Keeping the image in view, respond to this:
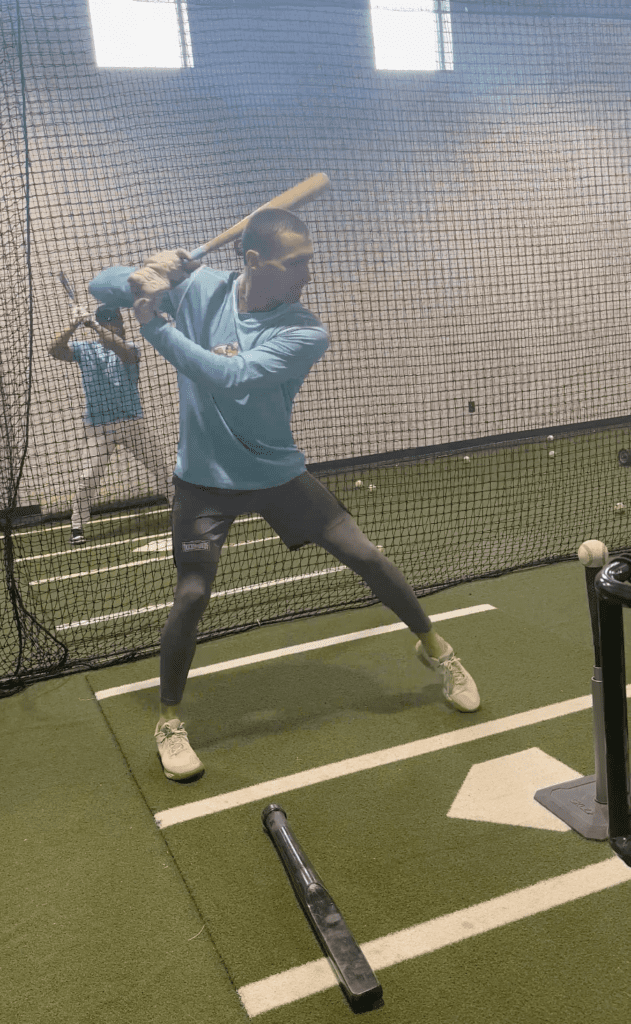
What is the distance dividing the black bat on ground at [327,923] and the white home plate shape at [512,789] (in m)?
0.52

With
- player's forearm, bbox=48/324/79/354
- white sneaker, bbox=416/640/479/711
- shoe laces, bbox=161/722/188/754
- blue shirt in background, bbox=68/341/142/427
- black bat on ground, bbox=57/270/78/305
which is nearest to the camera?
shoe laces, bbox=161/722/188/754

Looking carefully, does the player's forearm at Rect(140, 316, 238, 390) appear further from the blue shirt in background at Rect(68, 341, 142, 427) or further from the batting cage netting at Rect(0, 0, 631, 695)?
the blue shirt in background at Rect(68, 341, 142, 427)

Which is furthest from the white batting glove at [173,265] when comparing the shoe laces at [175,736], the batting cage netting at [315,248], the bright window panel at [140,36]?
the bright window panel at [140,36]

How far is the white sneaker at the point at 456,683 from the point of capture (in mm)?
3182

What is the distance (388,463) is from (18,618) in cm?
414

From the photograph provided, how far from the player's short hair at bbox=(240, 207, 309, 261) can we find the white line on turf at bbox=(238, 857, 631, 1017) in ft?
6.74

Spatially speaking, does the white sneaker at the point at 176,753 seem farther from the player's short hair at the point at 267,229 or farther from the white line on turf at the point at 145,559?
the white line on turf at the point at 145,559

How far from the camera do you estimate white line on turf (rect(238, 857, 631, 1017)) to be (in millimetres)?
1931

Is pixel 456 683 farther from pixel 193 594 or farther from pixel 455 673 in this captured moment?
pixel 193 594

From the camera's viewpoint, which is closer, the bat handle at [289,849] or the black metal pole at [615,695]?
the black metal pole at [615,695]

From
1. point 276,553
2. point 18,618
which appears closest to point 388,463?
point 276,553

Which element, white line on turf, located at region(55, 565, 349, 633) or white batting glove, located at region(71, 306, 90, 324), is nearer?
white line on turf, located at region(55, 565, 349, 633)

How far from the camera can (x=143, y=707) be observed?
3.49 metres

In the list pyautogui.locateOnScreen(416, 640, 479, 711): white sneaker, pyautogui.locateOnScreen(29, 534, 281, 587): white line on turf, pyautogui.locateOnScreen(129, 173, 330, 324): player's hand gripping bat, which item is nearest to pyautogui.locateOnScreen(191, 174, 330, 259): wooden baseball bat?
pyautogui.locateOnScreen(129, 173, 330, 324): player's hand gripping bat
